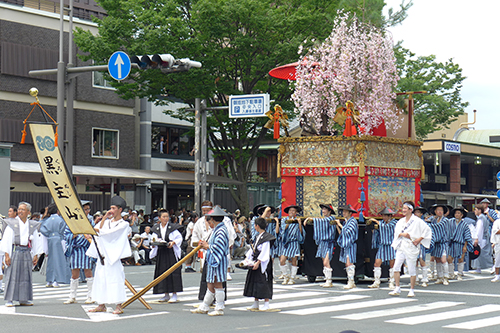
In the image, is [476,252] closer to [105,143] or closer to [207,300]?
[207,300]

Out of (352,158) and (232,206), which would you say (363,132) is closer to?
(352,158)

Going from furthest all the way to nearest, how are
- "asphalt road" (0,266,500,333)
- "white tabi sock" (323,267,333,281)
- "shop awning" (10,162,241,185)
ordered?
"shop awning" (10,162,241,185), "white tabi sock" (323,267,333,281), "asphalt road" (0,266,500,333)

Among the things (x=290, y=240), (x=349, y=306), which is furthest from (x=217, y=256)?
(x=290, y=240)

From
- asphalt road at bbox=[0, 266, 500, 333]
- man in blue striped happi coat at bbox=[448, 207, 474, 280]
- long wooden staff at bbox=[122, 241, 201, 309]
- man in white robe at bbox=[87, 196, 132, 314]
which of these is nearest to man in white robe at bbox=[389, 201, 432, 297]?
asphalt road at bbox=[0, 266, 500, 333]

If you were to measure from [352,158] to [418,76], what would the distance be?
691 inches

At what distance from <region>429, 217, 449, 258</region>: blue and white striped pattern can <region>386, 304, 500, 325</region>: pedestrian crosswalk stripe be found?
4185mm

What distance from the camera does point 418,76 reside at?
3231 cm

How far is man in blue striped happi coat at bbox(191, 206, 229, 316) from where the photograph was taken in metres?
10.8

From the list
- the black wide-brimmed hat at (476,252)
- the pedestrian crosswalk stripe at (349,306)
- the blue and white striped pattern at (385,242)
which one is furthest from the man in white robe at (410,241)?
the black wide-brimmed hat at (476,252)

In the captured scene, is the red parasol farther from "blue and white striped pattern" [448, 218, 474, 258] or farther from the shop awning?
the shop awning

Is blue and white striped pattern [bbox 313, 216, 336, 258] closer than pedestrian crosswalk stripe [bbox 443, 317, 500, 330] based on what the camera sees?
No

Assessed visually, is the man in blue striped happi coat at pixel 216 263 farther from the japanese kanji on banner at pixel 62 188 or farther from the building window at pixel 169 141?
the building window at pixel 169 141

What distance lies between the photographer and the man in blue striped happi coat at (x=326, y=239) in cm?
1541

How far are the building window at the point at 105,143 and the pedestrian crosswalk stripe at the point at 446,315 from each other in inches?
1011
